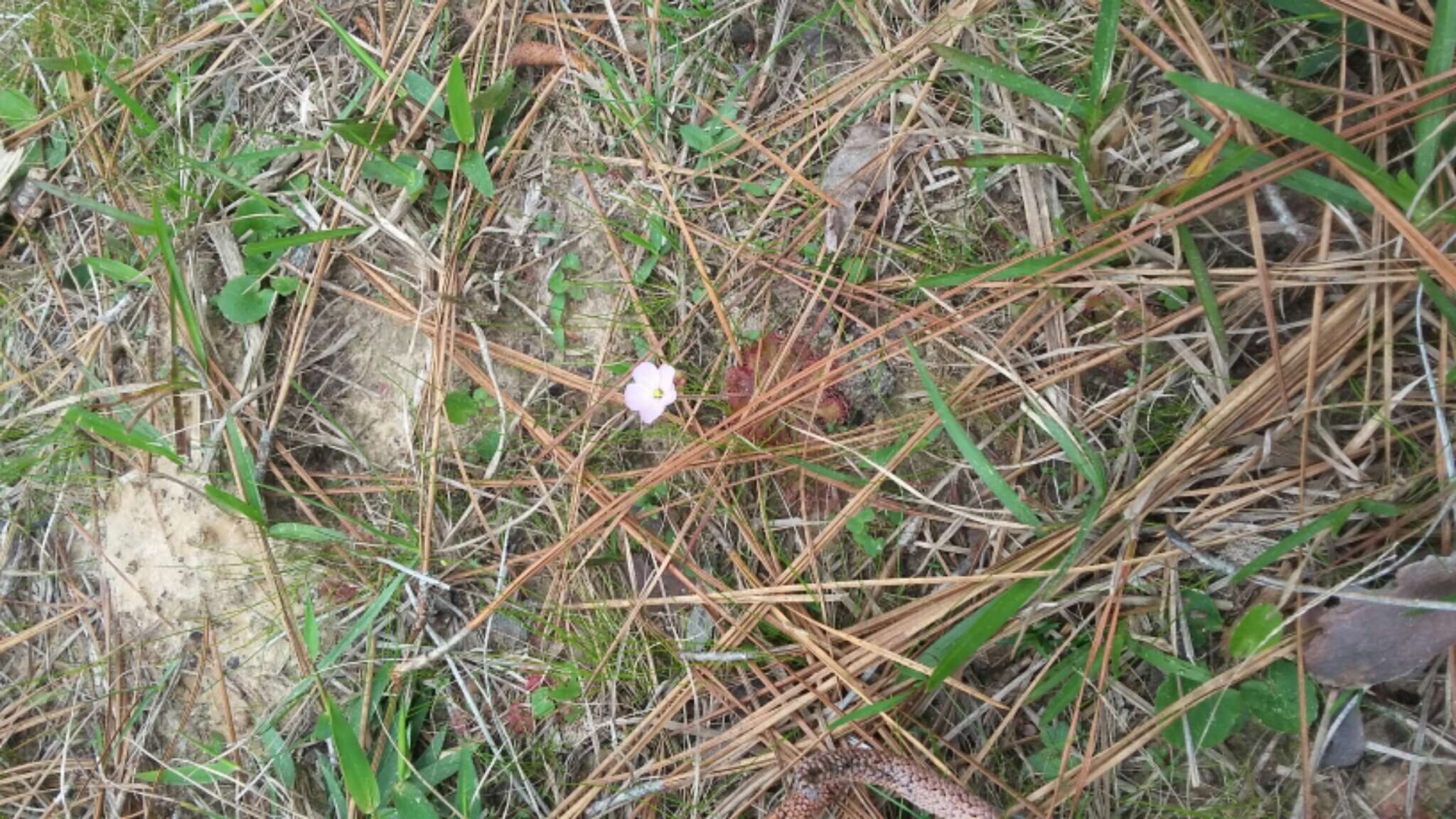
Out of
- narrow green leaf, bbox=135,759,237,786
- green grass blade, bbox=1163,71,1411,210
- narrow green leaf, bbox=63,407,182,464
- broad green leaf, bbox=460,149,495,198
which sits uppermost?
green grass blade, bbox=1163,71,1411,210

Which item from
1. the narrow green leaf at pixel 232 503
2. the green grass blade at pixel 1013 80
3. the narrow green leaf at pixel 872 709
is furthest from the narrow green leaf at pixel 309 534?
the green grass blade at pixel 1013 80

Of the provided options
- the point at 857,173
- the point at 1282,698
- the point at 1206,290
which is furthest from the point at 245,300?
the point at 1282,698

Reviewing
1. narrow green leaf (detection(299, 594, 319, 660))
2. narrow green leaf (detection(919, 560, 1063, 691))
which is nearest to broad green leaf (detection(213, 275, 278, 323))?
narrow green leaf (detection(299, 594, 319, 660))

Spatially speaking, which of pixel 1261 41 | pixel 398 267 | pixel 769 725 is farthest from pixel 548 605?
pixel 1261 41

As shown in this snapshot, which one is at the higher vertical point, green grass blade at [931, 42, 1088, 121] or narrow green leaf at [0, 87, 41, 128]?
green grass blade at [931, 42, 1088, 121]

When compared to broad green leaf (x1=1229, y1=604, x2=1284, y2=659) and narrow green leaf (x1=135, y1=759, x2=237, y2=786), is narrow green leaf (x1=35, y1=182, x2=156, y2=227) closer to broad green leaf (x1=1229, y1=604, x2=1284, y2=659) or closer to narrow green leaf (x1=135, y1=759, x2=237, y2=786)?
narrow green leaf (x1=135, y1=759, x2=237, y2=786)

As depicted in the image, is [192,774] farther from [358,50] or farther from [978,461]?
[978,461]

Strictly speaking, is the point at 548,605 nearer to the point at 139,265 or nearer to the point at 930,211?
the point at 930,211
